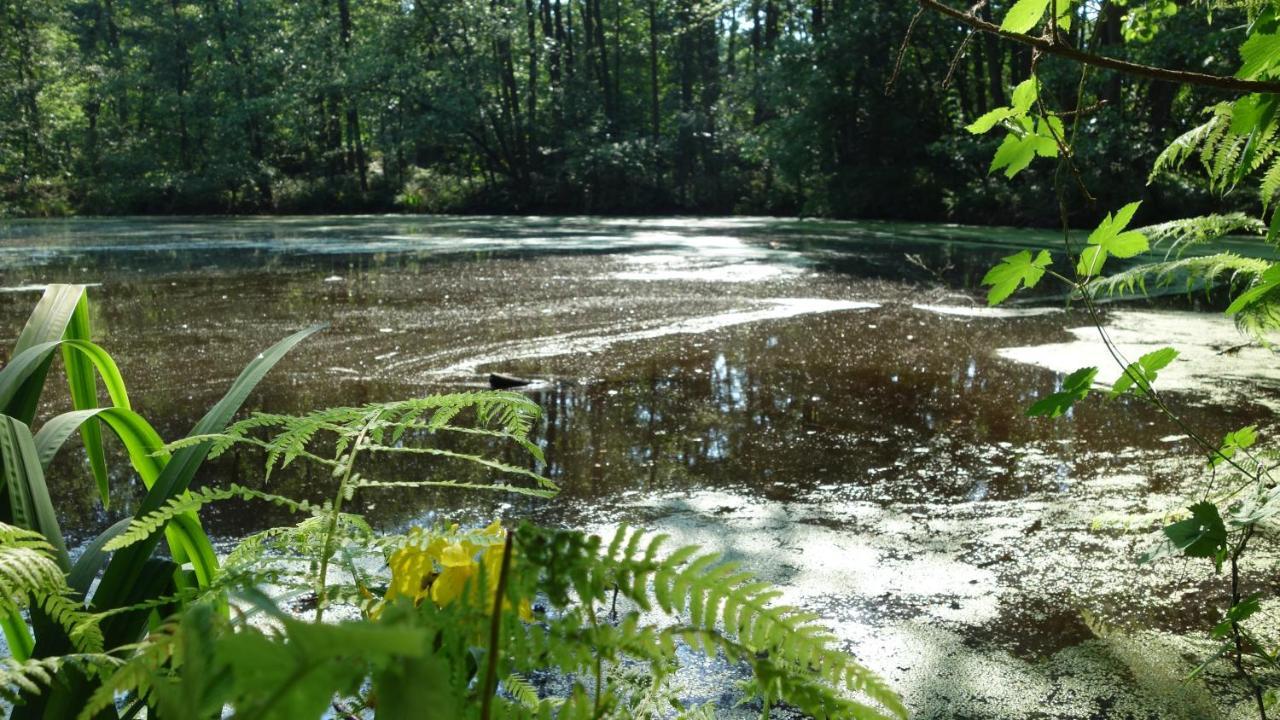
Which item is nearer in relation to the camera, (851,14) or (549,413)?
(549,413)

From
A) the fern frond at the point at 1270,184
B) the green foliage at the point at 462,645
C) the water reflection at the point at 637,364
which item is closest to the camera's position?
the green foliage at the point at 462,645

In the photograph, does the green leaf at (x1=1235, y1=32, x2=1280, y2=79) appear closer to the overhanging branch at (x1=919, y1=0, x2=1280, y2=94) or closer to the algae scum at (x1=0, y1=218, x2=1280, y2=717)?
the overhanging branch at (x1=919, y1=0, x2=1280, y2=94)

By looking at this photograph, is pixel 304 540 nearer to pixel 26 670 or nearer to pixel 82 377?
pixel 26 670

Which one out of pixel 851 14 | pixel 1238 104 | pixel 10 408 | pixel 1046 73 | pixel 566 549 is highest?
pixel 851 14

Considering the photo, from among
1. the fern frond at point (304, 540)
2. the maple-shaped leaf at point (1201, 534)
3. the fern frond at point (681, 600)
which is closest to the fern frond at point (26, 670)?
the fern frond at point (304, 540)

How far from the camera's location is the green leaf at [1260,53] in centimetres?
102

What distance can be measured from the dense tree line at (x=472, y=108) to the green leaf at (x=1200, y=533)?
16.6 metres

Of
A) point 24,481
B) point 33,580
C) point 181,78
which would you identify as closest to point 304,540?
point 33,580

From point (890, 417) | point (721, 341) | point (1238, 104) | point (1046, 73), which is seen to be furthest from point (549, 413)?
point (1046, 73)

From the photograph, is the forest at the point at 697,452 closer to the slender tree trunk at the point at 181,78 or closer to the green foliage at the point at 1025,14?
the green foliage at the point at 1025,14

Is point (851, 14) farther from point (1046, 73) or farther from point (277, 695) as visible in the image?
point (277, 695)

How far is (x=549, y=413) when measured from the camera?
4.02 m

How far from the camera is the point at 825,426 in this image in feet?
12.7

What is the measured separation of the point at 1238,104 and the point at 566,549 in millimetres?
1066
